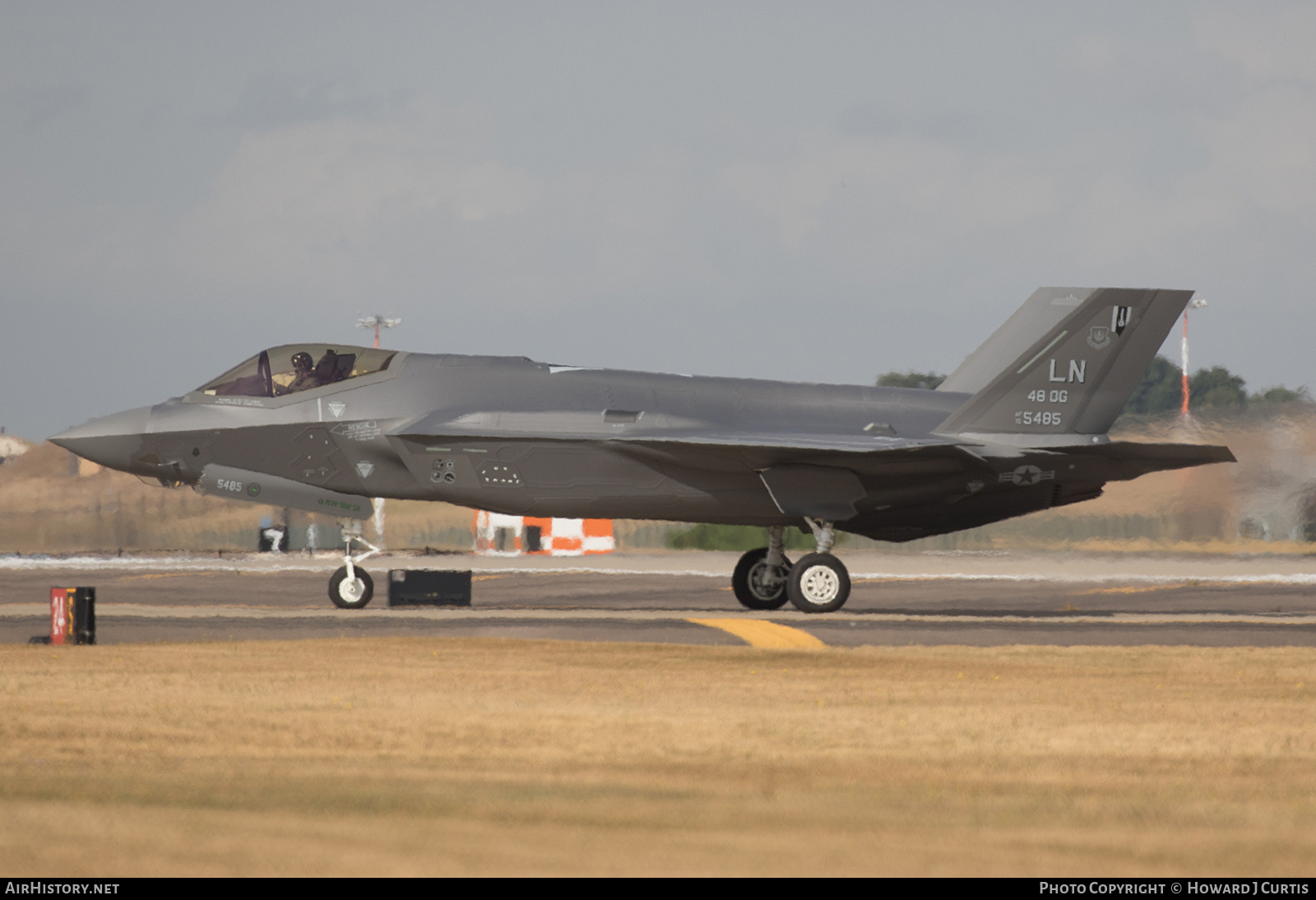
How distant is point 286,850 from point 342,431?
14.0m

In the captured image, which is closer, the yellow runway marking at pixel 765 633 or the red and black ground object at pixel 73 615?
the red and black ground object at pixel 73 615

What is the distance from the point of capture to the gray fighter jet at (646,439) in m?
18.7

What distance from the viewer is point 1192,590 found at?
23703 millimetres

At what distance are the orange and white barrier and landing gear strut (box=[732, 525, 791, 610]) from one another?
50.7ft

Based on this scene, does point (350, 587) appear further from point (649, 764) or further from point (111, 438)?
point (649, 764)

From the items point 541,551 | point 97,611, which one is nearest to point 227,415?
point 97,611

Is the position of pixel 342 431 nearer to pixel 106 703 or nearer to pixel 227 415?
pixel 227 415

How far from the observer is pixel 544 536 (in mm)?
39812

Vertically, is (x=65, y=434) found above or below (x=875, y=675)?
above

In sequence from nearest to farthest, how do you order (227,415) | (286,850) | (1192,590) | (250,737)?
(286,850)
(250,737)
(227,415)
(1192,590)

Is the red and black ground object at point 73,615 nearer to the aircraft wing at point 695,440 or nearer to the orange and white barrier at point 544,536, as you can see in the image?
the aircraft wing at point 695,440

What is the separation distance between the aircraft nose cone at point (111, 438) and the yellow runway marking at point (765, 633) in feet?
25.8

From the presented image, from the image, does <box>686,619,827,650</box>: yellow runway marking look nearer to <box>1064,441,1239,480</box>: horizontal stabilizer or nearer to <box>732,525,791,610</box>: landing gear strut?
<box>732,525,791,610</box>: landing gear strut

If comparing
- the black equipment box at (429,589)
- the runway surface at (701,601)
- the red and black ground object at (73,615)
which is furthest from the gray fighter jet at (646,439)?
the red and black ground object at (73,615)
